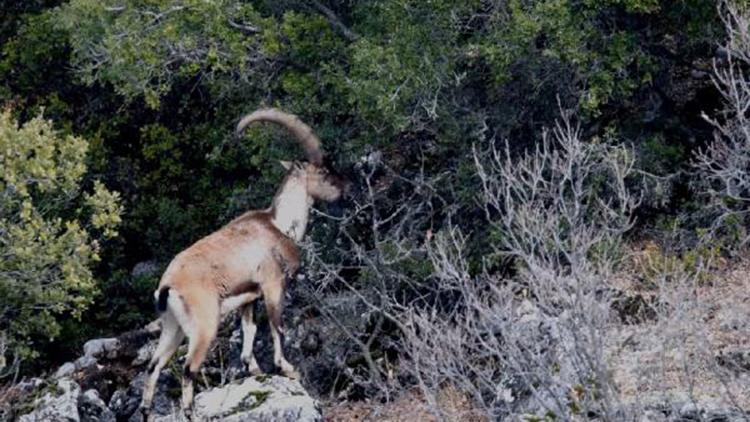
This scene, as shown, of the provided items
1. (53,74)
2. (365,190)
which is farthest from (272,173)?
(53,74)

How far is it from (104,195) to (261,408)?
13.7ft

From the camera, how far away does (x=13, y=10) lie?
20.3 meters

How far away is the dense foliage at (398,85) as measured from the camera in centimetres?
1457

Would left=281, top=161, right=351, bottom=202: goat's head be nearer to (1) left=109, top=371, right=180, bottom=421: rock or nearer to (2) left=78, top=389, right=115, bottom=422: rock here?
(1) left=109, top=371, right=180, bottom=421: rock

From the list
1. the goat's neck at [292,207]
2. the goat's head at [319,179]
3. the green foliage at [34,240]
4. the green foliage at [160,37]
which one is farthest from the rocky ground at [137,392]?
the green foliage at [160,37]

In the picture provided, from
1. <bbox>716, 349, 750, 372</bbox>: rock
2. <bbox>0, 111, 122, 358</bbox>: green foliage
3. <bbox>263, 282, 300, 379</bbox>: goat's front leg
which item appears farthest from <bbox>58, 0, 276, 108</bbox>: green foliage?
<bbox>716, 349, 750, 372</bbox>: rock

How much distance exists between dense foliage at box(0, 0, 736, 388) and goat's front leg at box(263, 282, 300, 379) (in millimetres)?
1626

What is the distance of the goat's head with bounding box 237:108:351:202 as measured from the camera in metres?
14.1

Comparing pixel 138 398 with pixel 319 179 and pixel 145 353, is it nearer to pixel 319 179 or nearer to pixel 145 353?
pixel 145 353

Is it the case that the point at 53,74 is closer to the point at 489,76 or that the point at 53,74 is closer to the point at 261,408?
the point at 489,76

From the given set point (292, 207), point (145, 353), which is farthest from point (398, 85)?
point (145, 353)

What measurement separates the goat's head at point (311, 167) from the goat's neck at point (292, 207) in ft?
0.29

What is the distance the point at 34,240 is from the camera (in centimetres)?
1473

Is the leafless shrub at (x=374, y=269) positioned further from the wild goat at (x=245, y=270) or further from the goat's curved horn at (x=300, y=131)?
the goat's curved horn at (x=300, y=131)
